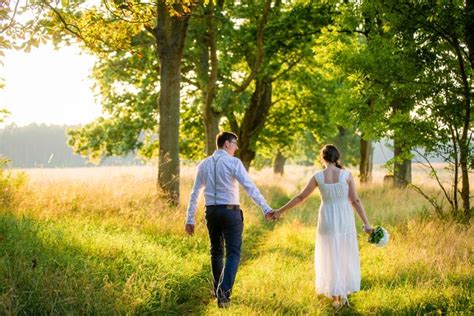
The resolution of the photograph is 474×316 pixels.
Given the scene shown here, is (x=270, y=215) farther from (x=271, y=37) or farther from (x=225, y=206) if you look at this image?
(x=271, y=37)

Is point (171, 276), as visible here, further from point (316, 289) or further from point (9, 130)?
point (9, 130)

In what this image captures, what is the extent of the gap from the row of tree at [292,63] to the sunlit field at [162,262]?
6.59ft

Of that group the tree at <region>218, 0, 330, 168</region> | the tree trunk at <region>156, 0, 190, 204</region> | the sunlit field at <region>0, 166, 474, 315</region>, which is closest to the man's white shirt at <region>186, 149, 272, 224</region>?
the sunlit field at <region>0, 166, 474, 315</region>

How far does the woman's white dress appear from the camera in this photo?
718 centimetres

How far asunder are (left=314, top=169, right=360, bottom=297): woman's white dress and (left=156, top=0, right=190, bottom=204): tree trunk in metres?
6.36

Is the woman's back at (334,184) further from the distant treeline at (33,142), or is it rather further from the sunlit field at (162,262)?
the distant treeline at (33,142)

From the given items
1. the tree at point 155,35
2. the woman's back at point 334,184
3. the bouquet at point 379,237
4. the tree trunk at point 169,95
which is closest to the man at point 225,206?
the woman's back at point 334,184

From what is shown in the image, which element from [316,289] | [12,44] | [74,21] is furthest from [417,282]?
[74,21]

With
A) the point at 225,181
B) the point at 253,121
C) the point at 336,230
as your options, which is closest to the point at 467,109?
the point at 336,230

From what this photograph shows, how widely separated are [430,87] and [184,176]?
13.0 metres

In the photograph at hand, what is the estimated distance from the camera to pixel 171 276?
7.73 meters

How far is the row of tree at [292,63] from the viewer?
925 centimetres

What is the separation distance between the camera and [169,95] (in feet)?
43.5

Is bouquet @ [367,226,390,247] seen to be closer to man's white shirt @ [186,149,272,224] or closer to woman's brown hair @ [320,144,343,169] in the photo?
woman's brown hair @ [320,144,343,169]
